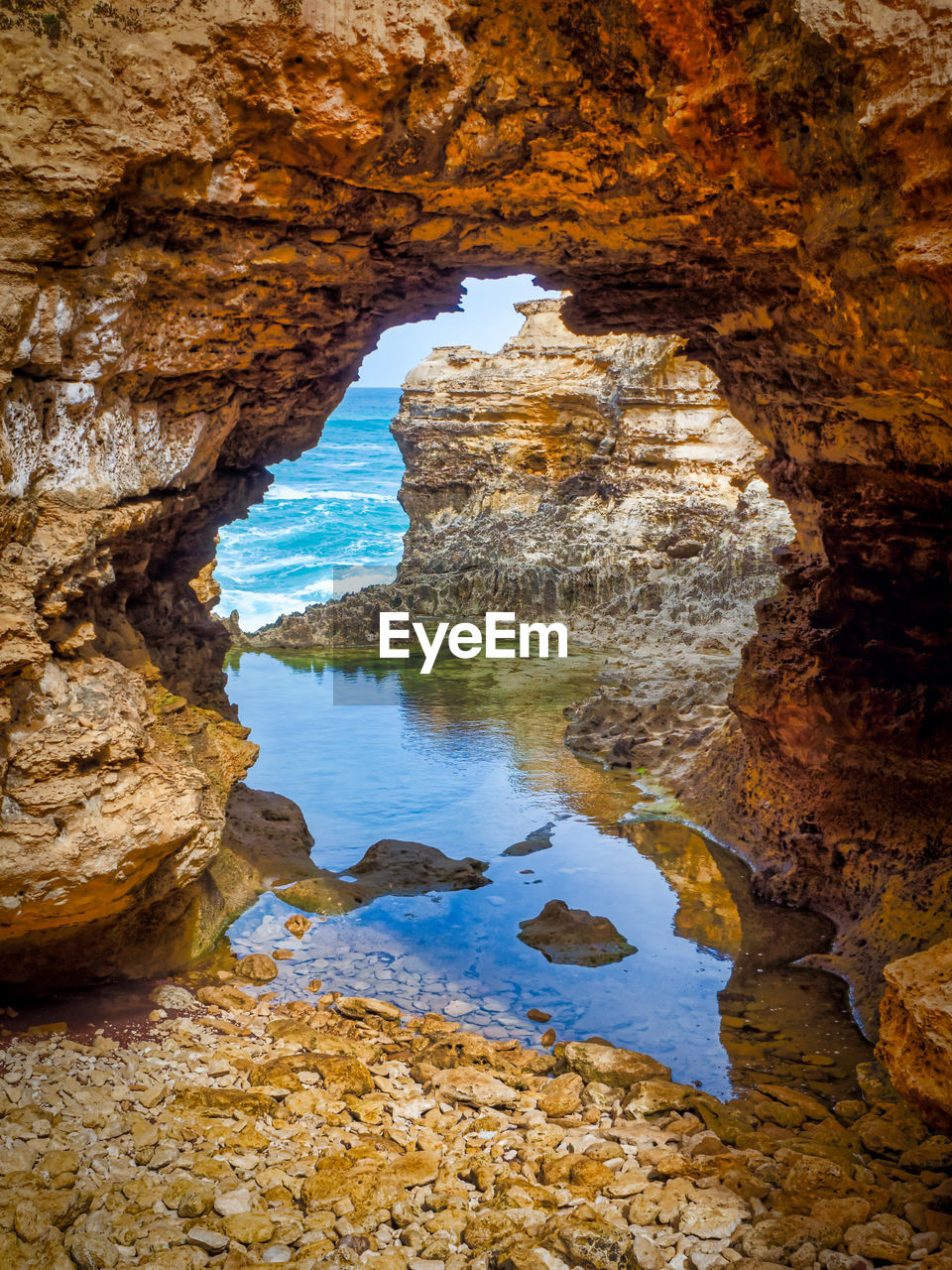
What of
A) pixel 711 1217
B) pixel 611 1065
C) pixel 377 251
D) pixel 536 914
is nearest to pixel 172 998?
pixel 611 1065

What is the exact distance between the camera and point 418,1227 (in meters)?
3.14

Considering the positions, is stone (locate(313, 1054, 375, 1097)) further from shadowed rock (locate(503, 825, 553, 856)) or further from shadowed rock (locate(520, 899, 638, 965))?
shadowed rock (locate(503, 825, 553, 856))

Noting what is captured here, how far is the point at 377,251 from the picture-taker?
16.1 ft

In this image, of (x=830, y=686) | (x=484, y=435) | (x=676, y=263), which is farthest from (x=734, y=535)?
(x=676, y=263)

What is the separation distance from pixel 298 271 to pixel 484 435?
60.7ft

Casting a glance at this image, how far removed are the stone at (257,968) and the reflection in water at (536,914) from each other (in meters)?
0.12

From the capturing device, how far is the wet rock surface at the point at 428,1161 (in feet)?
9.77

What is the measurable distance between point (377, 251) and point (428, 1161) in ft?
13.8

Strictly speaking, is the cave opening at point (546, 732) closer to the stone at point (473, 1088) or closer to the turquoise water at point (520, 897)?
the turquoise water at point (520, 897)

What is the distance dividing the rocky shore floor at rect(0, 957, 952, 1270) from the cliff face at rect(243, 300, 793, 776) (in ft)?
29.9

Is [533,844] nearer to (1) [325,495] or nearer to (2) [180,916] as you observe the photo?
(2) [180,916]

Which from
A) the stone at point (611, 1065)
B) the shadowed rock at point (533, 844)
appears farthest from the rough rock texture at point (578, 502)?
the stone at point (611, 1065)

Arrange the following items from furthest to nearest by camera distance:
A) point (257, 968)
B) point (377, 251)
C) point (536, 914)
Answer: point (536, 914) → point (257, 968) → point (377, 251)

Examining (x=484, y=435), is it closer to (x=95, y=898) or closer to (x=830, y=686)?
(x=830, y=686)
